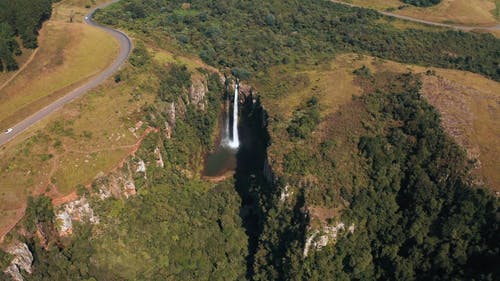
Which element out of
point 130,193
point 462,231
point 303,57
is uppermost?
point 303,57

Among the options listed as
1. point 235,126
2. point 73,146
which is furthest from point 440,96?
point 73,146

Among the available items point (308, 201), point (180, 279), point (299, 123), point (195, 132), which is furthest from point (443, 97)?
point (180, 279)

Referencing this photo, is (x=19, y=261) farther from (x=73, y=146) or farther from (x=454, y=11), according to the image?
(x=454, y=11)

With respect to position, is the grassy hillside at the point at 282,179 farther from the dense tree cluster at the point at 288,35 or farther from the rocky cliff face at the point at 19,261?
the dense tree cluster at the point at 288,35

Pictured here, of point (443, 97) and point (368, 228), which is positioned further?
point (443, 97)

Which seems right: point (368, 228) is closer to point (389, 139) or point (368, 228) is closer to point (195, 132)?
point (389, 139)

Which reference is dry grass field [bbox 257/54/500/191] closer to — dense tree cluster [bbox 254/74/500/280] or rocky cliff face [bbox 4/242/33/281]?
dense tree cluster [bbox 254/74/500/280]
